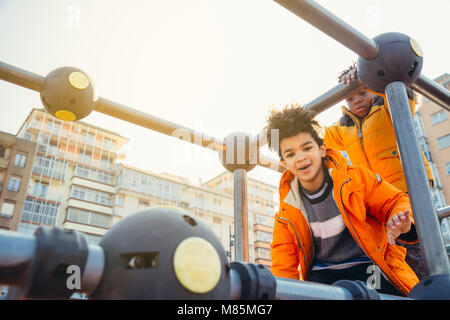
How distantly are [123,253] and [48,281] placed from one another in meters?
0.10

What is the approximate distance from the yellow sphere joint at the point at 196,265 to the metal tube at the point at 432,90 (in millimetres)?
999

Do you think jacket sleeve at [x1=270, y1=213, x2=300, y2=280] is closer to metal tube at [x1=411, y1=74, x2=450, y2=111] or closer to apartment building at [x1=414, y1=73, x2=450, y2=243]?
metal tube at [x1=411, y1=74, x2=450, y2=111]

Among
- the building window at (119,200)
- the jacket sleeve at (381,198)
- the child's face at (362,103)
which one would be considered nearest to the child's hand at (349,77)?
the jacket sleeve at (381,198)

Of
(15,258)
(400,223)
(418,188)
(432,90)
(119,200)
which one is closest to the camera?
(15,258)

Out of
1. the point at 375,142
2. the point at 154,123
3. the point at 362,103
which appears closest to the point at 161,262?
the point at 154,123

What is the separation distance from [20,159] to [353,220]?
62.4 ft

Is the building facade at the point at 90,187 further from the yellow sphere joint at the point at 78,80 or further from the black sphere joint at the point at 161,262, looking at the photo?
the black sphere joint at the point at 161,262

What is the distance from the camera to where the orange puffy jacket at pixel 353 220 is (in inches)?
47.9

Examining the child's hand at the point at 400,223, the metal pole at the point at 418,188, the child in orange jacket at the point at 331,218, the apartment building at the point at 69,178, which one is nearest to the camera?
the metal pole at the point at 418,188

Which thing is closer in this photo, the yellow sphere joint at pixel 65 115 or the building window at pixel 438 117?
the yellow sphere joint at pixel 65 115

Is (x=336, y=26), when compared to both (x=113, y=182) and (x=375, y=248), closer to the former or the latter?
(x=375, y=248)

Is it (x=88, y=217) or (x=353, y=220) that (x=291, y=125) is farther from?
(x=88, y=217)

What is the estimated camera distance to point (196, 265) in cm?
48

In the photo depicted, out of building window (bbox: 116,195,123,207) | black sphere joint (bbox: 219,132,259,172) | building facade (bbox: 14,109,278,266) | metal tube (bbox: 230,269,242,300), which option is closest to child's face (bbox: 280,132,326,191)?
black sphere joint (bbox: 219,132,259,172)
